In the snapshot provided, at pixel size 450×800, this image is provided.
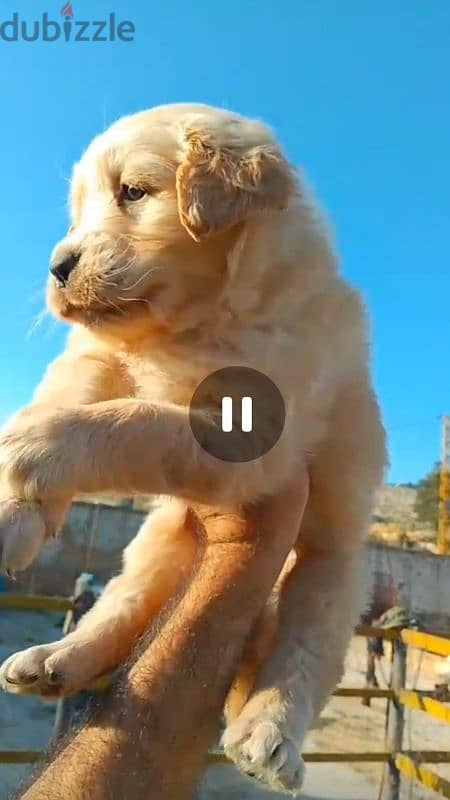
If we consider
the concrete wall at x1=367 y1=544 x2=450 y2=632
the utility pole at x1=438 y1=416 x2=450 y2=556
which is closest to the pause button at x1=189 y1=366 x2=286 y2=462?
the concrete wall at x1=367 y1=544 x2=450 y2=632

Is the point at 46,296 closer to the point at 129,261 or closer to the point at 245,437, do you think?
the point at 129,261

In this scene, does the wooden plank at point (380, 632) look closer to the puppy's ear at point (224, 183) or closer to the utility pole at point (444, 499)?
the puppy's ear at point (224, 183)

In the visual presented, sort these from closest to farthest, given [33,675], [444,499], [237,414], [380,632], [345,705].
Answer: [237,414] < [33,675] < [380,632] < [345,705] < [444,499]

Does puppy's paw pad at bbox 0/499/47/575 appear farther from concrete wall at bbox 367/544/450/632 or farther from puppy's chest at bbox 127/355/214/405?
concrete wall at bbox 367/544/450/632

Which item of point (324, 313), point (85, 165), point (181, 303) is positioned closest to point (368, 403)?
point (324, 313)

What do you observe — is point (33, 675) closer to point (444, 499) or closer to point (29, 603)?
point (29, 603)

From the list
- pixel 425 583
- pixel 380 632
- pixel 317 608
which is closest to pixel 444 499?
pixel 425 583

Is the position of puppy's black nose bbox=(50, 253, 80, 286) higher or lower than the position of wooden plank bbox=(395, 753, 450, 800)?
higher
